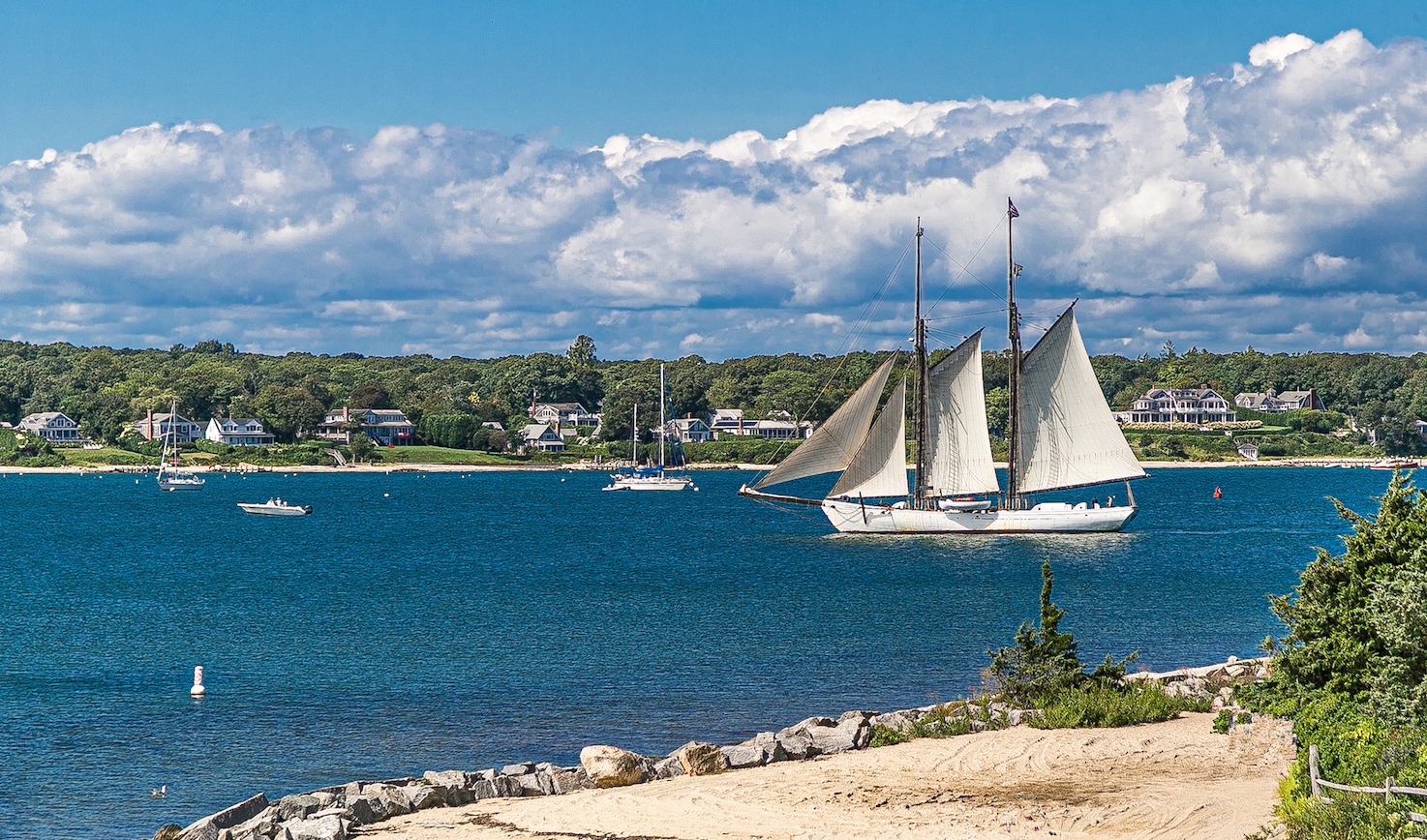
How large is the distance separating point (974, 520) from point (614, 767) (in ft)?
188

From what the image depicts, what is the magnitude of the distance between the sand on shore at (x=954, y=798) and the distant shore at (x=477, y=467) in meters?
155

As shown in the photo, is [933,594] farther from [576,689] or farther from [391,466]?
[391,466]

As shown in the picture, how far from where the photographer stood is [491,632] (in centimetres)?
4488

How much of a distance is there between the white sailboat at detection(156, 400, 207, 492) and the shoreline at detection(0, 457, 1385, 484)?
105 inches

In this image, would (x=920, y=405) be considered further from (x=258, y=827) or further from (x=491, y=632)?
(x=258, y=827)

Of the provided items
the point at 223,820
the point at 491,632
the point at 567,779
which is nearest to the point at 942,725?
the point at 567,779

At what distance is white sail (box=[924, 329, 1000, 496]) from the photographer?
251 ft

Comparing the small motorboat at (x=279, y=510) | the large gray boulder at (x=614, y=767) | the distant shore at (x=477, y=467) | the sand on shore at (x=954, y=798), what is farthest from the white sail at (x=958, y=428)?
the distant shore at (x=477, y=467)

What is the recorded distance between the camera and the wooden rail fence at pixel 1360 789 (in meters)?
14.9

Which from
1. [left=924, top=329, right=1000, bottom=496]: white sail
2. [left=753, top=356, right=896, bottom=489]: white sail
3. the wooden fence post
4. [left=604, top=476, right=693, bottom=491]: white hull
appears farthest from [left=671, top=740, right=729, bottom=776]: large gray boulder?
[left=604, top=476, right=693, bottom=491]: white hull

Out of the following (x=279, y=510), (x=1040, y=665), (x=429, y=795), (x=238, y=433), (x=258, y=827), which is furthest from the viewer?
(x=238, y=433)

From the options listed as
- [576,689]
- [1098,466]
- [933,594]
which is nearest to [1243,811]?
[576,689]

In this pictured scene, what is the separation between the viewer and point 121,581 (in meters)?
61.5

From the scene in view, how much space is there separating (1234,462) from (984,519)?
127m
